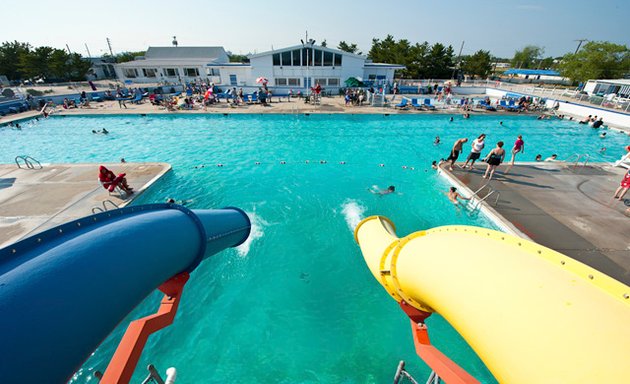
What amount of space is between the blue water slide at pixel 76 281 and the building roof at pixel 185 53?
225ft

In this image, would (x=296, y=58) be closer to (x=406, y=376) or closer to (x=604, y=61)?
(x=406, y=376)

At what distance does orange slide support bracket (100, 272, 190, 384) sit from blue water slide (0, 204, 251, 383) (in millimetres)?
302

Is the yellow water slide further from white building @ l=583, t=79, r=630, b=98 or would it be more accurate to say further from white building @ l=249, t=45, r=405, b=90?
white building @ l=583, t=79, r=630, b=98

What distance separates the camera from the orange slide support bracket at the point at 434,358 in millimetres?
2299

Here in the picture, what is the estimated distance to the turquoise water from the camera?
19.9 ft

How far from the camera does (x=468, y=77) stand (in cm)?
5628

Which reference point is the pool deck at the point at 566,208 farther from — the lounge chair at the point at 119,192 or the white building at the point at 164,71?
the white building at the point at 164,71

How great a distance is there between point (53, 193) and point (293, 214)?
10.1 m

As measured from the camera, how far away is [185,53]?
62062mm

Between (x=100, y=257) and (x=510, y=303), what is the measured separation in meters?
2.87

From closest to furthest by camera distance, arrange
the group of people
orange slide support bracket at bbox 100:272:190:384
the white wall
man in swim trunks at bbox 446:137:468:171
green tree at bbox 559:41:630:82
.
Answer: orange slide support bracket at bbox 100:272:190:384
the group of people
man in swim trunks at bbox 446:137:468:171
the white wall
green tree at bbox 559:41:630:82

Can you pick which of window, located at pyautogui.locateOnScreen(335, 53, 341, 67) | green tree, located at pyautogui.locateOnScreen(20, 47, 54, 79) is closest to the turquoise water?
window, located at pyautogui.locateOnScreen(335, 53, 341, 67)

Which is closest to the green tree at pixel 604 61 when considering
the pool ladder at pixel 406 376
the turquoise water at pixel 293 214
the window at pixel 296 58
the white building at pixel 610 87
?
the white building at pixel 610 87

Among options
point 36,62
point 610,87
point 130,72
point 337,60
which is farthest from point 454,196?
point 36,62
